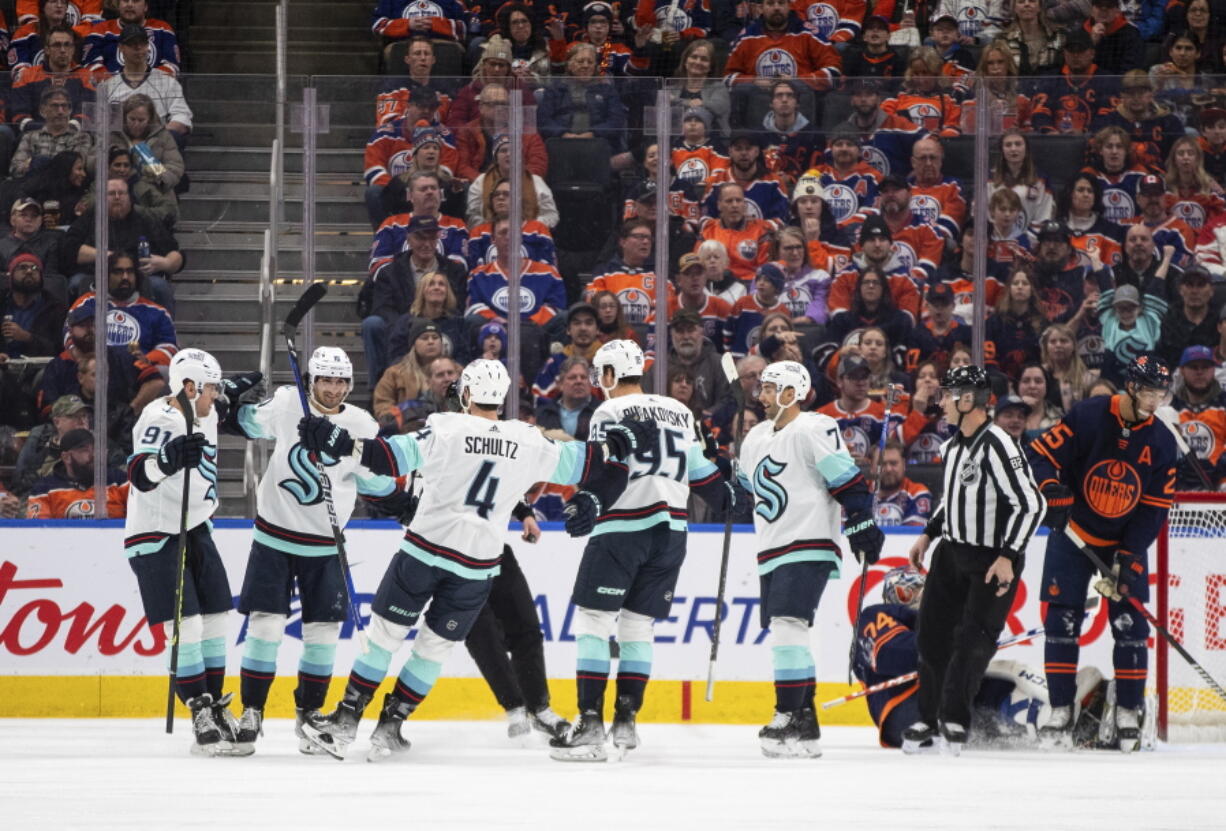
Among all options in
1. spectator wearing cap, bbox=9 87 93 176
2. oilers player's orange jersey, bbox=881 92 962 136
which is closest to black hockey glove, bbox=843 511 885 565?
oilers player's orange jersey, bbox=881 92 962 136

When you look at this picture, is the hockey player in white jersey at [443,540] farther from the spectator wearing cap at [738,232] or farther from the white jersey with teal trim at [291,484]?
the spectator wearing cap at [738,232]

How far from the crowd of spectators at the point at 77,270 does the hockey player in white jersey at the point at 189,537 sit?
4.74 feet

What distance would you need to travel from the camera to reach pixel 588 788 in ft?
17.1

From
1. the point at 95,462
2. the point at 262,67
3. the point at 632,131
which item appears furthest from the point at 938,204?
the point at 262,67

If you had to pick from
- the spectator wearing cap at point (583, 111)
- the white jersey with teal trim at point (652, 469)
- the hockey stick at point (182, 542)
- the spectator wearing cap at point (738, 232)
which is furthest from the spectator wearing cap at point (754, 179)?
the hockey stick at point (182, 542)

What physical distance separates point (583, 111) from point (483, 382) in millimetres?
2362

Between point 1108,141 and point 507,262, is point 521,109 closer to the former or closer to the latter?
point 507,262

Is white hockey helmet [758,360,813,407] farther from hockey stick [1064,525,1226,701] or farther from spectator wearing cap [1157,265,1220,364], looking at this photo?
spectator wearing cap [1157,265,1220,364]

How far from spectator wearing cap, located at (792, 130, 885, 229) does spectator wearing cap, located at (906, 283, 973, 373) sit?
52cm

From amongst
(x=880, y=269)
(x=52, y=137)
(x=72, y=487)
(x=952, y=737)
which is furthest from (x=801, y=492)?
(x=52, y=137)

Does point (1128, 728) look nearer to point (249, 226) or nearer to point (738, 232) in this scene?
point (738, 232)

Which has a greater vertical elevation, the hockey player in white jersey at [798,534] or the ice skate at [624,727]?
the hockey player in white jersey at [798,534]

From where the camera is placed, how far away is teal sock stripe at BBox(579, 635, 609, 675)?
19.8 feet

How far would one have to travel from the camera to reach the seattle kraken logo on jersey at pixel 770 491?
6262 mm
